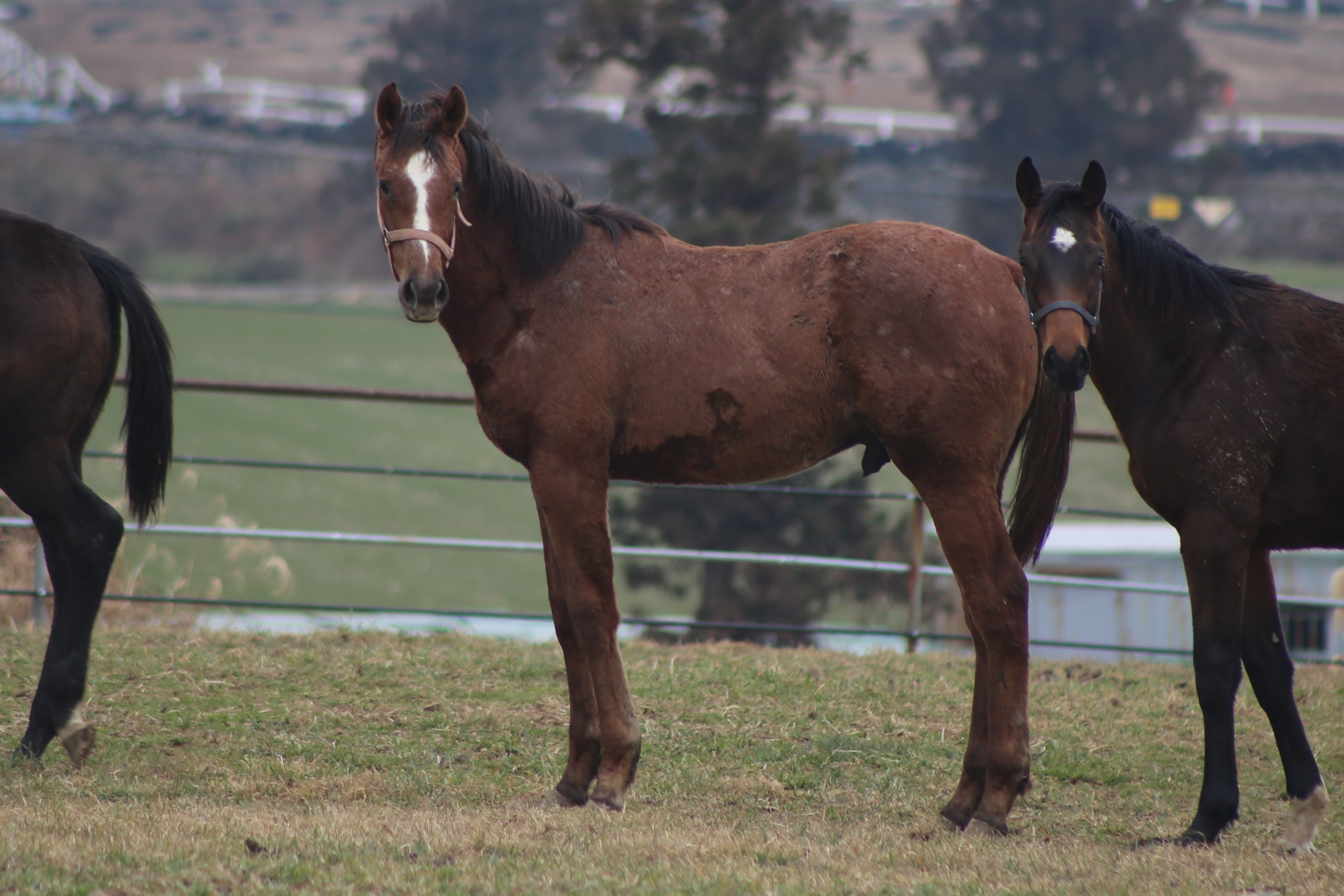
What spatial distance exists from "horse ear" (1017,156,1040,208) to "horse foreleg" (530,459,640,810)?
167 centimetres

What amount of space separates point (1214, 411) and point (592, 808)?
2416 mm

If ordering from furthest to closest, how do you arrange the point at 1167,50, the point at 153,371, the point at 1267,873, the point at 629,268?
the point at 1167,50 < the point at 153,371 < the point at 629,268 < the point at 1267,873

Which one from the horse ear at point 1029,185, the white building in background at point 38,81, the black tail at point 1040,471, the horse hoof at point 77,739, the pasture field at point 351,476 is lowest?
the white building in background at point 38,81

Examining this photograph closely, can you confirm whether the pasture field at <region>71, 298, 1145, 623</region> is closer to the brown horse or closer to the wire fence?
the wire fence

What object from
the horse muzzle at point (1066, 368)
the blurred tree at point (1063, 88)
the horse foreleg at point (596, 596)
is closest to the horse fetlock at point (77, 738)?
the horse foreleg at point (596, 596)

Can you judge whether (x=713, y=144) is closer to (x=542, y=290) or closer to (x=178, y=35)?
(x=542, y=290)

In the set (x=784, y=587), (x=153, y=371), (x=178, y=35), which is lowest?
(x=178, y=35)

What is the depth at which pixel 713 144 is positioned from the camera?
1955cm

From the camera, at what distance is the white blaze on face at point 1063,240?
4180 mm

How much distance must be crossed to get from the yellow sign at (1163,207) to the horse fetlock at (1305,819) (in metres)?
37.5

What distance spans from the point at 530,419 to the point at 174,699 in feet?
8.33

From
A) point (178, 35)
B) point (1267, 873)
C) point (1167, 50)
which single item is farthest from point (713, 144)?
point (178, 35)

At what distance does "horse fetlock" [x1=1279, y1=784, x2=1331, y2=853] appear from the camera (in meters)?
4.27

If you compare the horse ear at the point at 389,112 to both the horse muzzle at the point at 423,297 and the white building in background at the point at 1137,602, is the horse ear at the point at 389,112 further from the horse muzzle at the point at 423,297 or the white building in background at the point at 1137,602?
the white building in background at the point at 1137,602
